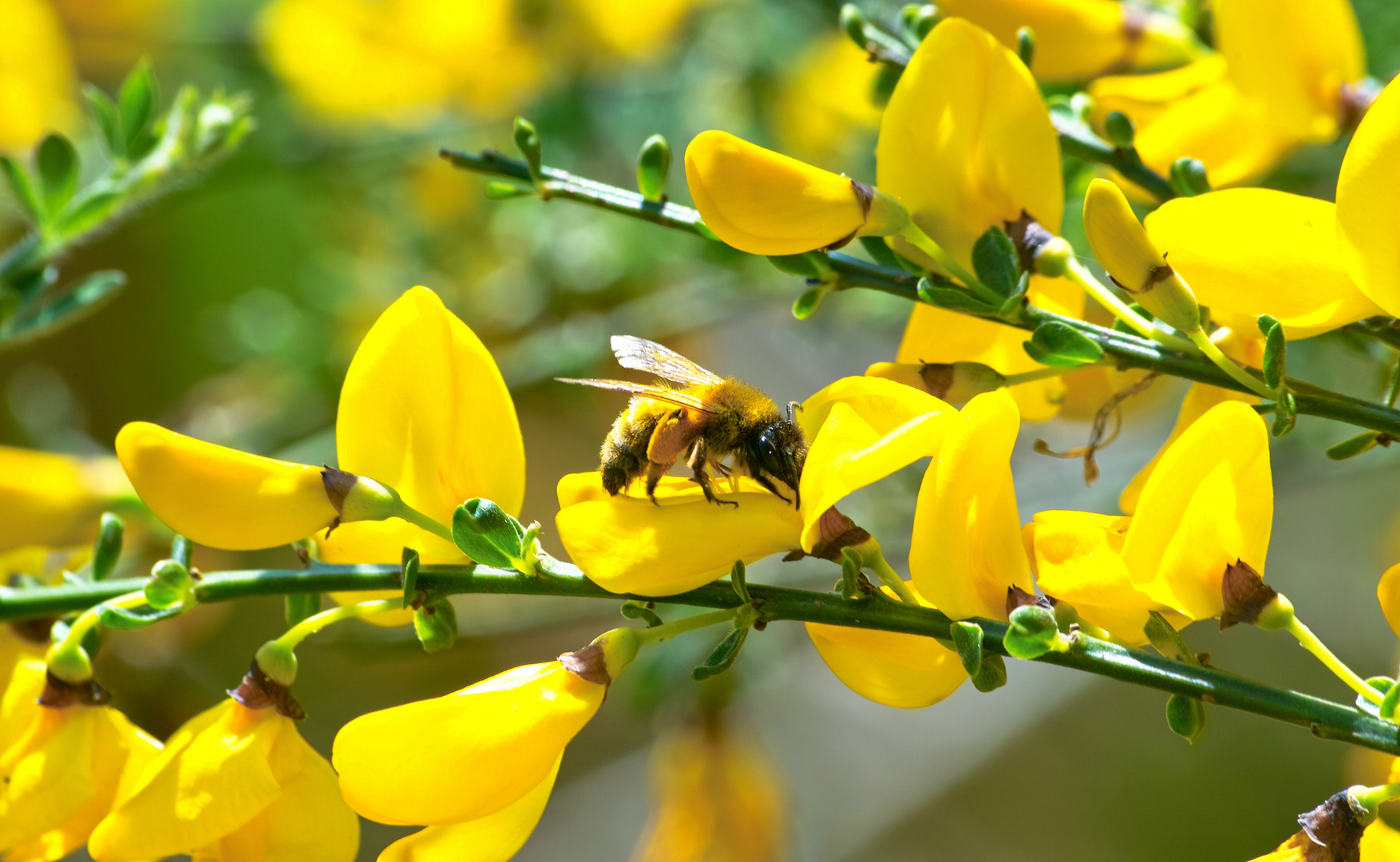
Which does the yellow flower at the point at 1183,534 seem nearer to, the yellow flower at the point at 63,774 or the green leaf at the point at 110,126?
the yellow flower at the point at 63,774

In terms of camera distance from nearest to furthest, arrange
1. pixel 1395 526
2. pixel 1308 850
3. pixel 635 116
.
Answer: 1. pixel 1308 850
2. pixel 635 116
3. pixel 1395 526

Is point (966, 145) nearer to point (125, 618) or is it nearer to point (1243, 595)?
point (1243, 595)

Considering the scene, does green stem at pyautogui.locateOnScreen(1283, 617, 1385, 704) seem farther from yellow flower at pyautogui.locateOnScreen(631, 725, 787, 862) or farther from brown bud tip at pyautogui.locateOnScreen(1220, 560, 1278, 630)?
yellow flower at pyautogui.locateOnScreen(631, 725, 787, 862)

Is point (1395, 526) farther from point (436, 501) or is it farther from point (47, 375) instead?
point (47, 375)

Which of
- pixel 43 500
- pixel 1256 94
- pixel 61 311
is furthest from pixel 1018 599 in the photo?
pixel 43 500

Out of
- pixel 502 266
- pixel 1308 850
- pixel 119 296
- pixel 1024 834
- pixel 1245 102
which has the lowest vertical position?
pixel 1024 834

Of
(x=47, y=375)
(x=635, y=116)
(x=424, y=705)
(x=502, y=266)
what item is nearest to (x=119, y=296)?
(x=47, y=375)

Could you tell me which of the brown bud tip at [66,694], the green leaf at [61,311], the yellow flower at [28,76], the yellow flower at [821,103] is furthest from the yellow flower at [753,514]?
the yellow flower at [28,76]
